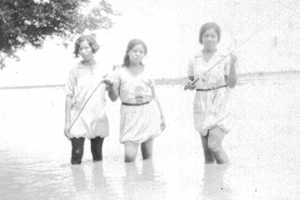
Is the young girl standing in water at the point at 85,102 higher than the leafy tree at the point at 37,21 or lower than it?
lower

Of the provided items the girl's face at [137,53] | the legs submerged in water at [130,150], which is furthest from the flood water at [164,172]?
the girl's face at [137,53]

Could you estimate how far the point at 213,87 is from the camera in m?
7.46

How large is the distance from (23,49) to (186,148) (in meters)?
12.1

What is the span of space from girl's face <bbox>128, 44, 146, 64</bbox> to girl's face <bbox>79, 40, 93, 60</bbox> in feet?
1.71

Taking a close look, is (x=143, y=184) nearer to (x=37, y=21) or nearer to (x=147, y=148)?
(x=147, y=148)

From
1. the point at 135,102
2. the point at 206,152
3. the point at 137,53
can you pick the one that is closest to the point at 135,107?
the point at 135,102

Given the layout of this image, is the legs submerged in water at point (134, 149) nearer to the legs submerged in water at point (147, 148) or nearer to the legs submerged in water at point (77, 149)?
the legs submerged in water at point (147, 148)

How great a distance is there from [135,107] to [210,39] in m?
1.40

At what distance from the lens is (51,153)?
1012 centimetres

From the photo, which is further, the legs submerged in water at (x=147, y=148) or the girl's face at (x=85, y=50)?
the legs submerged in water at (x=147, y=148)

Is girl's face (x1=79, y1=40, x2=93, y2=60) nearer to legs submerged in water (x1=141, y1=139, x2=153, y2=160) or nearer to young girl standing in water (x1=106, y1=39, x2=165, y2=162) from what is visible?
young girl standing in water (x1=106, y1=39, x2=165, y2=162)

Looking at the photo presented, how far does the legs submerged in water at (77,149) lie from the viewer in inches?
316

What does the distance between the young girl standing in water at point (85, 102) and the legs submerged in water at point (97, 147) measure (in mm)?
13

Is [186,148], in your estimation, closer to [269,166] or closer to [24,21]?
[269,166]
